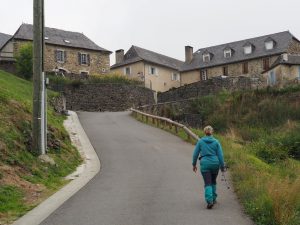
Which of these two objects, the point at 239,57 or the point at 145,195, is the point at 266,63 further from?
the point at 145,195

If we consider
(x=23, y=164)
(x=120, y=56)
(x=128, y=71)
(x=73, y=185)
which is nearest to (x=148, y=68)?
(x=128, y=71)

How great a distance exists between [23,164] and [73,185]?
1.54m

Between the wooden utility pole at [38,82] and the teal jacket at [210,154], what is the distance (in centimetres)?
581

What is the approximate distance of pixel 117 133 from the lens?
85.8ft

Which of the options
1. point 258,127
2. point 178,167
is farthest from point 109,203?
point 258,127

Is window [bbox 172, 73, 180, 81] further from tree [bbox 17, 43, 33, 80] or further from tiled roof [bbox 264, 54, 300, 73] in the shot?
tree [bbox 17, 43, 33, 80]

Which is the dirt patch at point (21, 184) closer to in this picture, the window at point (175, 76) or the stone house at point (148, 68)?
the stone house at point (148, 68)

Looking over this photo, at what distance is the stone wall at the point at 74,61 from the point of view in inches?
2154

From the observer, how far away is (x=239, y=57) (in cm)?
6247

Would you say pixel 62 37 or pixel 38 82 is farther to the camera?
pixel 62 37

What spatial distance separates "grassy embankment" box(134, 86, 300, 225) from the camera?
9219mm

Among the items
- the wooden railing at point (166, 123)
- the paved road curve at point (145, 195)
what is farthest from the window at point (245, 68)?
the paved road curve at point (145, 195)

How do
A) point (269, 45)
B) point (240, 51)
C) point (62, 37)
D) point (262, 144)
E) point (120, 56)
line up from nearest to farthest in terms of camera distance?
point (262, 144) → point (62, 37) → point (269, 45) → point (240, 51) → point (120, 56)

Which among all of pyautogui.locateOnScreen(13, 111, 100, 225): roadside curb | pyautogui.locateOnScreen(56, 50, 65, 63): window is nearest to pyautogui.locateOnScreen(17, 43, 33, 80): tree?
pyautogui.locateOnScreen(56, 50, 65, 63): window
